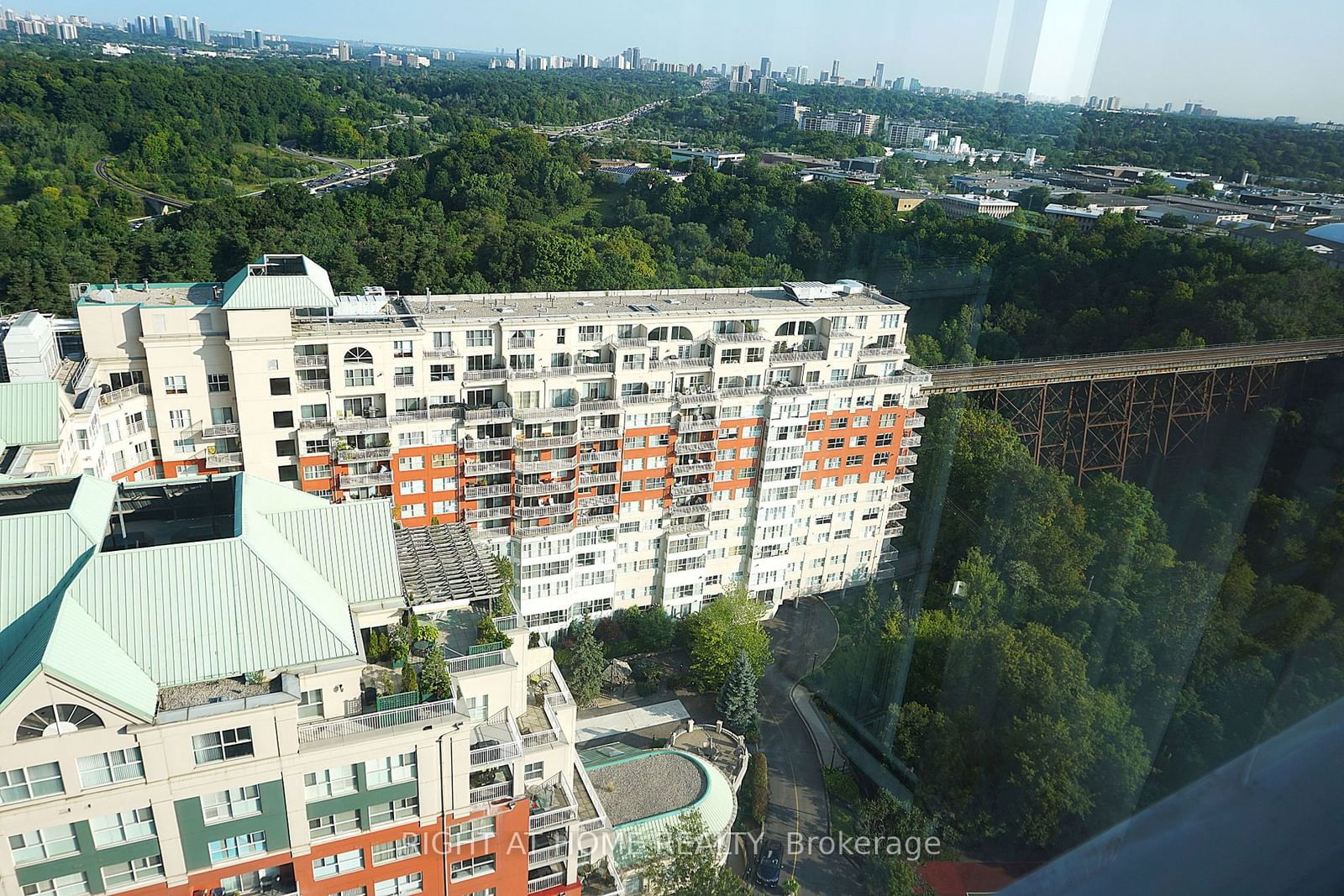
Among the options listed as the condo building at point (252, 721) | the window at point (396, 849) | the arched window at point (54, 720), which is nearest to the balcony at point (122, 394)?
the condo building at point (252, 721)

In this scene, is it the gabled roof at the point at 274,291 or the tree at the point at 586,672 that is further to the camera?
the tree at the point at 586,672

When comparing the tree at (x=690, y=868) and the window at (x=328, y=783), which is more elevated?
the window at (x=328, y=783)

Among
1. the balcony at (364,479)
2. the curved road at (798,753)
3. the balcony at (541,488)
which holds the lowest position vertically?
the curved road at (798,753)

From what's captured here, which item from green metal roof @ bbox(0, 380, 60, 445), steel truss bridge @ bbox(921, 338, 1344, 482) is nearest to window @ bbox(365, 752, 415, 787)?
green metal roof @ bbox(0, 380, 60, 445)

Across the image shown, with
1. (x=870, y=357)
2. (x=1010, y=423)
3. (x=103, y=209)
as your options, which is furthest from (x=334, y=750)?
(x=103, y=209)

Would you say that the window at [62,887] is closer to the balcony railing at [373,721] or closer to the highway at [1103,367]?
the balcony railing at [373,721]

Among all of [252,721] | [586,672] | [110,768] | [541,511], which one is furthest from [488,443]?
[110,768]

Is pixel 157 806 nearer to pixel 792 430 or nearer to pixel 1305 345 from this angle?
pixel 792 430

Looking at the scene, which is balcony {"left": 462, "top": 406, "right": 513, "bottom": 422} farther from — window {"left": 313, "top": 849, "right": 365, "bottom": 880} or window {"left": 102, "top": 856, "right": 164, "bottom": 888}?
window {"left": 102, "top": 856, "right": 164, "bottom": 888}
